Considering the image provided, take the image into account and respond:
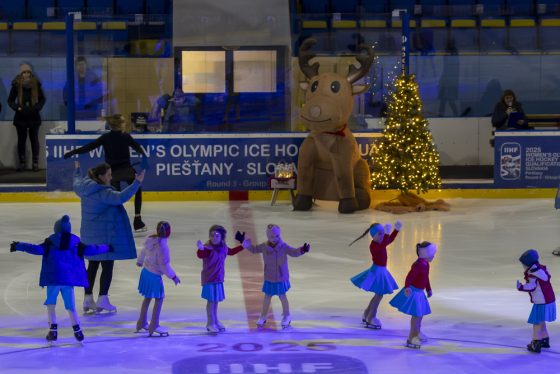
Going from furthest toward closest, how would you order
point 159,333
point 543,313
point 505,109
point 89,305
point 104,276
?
point 505,109 < point 104,276 < point 89,305 < point 159,333 < point 543,313

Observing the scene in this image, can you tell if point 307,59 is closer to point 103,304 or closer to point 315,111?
point 315,111

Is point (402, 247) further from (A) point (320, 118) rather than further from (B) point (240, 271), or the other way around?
(A) point (320, 118)

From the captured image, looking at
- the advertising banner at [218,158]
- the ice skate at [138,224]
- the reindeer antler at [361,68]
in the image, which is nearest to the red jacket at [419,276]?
the ice skate at [138,224]

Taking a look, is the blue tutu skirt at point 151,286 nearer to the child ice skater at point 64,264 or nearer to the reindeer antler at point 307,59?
the child ice skater at point 64,264

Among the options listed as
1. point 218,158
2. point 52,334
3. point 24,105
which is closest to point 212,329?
point 52,334

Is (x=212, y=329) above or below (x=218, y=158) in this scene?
below

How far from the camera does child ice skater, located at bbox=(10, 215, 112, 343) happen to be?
31.2ft

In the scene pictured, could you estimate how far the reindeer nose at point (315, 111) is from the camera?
17703 mm

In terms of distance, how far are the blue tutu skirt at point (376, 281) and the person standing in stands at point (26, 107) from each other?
12.1 m

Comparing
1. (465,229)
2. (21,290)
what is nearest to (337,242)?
(465,229)

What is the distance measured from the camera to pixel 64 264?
953 cm

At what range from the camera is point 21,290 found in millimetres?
11969

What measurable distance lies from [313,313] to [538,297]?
2.25 m

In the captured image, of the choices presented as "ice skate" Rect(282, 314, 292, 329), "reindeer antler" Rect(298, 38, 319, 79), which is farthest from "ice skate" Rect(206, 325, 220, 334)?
"reindeer antler" Rect(298, 38, 319, 79)
